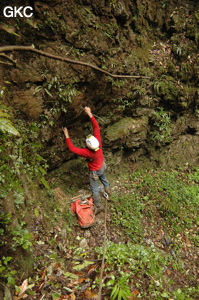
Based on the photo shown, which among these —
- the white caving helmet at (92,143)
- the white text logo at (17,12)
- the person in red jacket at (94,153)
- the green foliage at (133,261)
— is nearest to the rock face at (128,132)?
the person in red jacket at (94,153)

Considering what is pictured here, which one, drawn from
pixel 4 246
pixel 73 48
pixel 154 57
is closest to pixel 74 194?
pixel 4 246

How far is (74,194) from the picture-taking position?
21.8ft

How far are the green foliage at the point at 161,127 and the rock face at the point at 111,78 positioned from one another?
0.13 feet

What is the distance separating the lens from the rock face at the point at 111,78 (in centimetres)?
448

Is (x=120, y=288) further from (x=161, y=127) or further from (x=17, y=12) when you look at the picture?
(x=161, y=127)

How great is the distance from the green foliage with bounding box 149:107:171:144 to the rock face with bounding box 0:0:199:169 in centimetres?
4

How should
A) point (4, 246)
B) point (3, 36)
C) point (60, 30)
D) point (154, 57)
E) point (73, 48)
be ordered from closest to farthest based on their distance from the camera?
1. point (4, 246)
2. point (3, 36)
3. point (60, 30)
4. point (73, 48)
5. point (154, 57)

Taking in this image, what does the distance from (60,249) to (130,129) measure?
183 inches

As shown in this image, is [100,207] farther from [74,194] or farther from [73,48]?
[73,48]

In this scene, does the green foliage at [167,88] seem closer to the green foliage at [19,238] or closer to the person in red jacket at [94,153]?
the person in red jacket at [94,153]

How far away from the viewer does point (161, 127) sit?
8.02 metres

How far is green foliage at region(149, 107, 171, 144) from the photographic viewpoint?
26.0 feet

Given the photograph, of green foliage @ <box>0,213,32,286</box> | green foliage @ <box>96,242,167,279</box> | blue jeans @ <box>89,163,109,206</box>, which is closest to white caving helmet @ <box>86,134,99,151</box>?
blue jeans @ <box>89,163,109,206</box>

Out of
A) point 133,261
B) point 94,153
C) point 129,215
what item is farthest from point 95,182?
point 133,261
